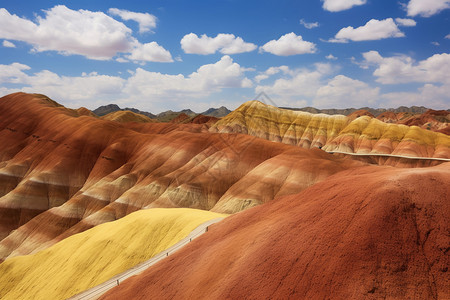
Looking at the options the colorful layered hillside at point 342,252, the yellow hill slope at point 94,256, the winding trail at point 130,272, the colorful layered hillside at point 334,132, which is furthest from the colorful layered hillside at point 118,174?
the colorful layered hillside at point 334,132

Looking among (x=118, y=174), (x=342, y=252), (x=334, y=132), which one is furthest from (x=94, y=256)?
(x=334, y=132)

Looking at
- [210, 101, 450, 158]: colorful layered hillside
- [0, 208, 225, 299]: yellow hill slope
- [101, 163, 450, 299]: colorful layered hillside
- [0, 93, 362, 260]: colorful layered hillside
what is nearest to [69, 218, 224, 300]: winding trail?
[0, 208, 225, 299]: yellow hill slope

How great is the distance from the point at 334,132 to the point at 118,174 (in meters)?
88.1

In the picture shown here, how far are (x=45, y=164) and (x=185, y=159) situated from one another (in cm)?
3529

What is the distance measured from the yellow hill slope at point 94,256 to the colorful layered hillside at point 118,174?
22.7 m

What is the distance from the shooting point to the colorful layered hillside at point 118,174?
56156mm

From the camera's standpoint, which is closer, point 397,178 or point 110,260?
point 397,178

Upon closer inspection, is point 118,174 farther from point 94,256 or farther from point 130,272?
point 130,272

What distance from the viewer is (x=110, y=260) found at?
27.2 m

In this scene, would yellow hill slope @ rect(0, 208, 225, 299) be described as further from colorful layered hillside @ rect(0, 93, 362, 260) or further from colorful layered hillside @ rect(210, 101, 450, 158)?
colorful layered hillside @ rect(210, 101, 450, 158)

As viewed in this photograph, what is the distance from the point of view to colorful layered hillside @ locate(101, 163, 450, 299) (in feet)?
36.4

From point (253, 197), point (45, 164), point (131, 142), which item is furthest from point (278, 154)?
point (45, 164)

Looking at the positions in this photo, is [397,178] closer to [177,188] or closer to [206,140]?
[177,188]

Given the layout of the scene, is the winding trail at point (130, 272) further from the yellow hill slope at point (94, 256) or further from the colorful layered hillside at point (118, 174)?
the colorful layered hillside at point (118, 174)
